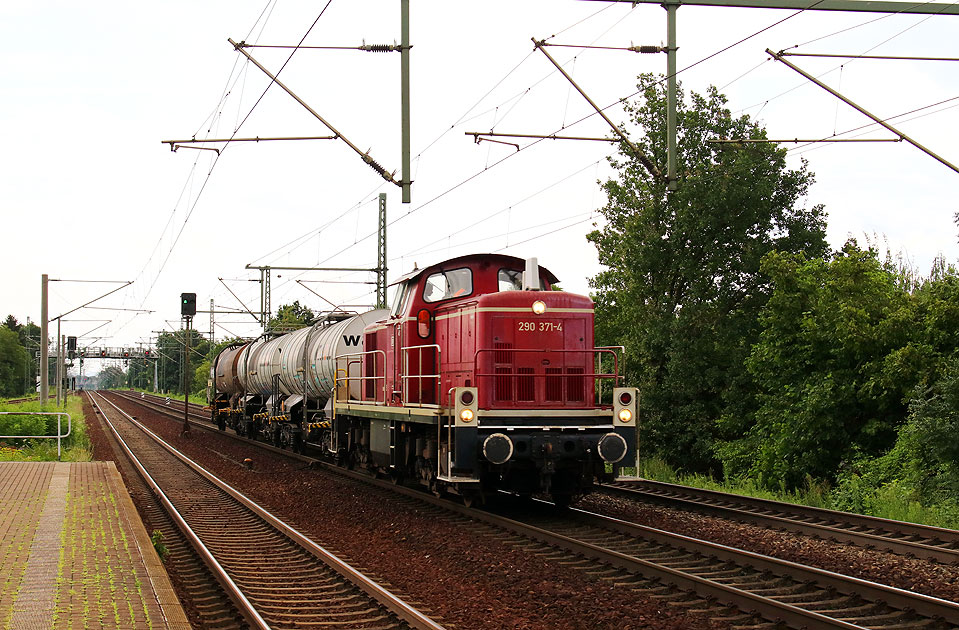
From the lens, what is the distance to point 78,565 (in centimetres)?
836

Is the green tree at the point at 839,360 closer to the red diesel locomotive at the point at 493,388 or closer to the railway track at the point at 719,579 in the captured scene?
the red diesel locomotive at the point at 493,388

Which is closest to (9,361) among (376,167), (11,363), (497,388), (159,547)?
(11,363)

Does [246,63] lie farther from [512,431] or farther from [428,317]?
[512,431]

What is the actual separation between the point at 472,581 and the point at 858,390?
484 inches

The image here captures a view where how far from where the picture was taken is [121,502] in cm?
1320

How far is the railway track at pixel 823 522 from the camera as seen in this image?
955 cm

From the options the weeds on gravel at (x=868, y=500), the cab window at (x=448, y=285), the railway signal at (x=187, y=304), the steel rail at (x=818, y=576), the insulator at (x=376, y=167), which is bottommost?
the weeds on gravel at (x=868, y=500)

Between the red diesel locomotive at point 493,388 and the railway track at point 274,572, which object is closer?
the railway track at point 274,572

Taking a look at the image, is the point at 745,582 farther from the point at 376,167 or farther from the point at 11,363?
the point at 11,363

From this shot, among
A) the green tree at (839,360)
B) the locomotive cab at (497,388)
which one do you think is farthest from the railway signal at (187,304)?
the green tree at (839,360)

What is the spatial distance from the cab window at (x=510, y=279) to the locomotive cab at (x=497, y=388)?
2 cm

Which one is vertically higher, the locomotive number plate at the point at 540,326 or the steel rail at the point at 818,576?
the locomotive number plate at the point at 540,326

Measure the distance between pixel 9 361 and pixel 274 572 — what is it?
90.5 meters

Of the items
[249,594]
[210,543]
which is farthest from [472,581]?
[210,543]
